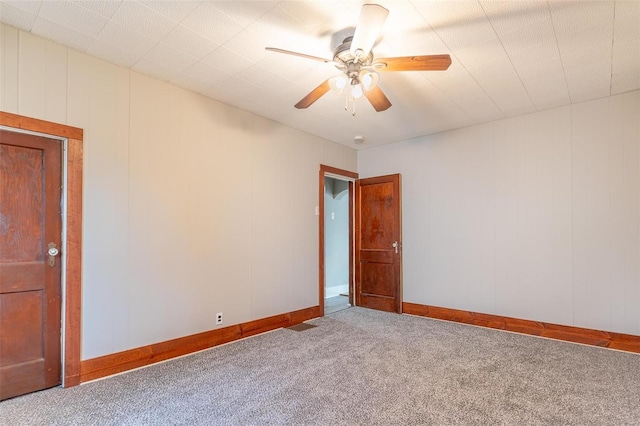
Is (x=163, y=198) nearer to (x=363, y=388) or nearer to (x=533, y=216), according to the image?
(x=363, y=388)

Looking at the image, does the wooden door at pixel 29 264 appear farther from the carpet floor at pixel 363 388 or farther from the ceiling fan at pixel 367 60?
the ceiling fan at pixel 367 60

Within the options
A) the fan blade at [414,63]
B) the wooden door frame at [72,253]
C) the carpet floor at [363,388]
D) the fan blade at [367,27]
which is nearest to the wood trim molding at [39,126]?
the wooden door frame at [72,253]

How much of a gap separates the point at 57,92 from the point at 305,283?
3212 millimetres

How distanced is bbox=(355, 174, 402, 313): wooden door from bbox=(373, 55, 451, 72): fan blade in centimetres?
281

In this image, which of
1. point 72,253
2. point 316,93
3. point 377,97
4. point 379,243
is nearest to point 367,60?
point 377,97

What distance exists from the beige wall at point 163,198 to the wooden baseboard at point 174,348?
0.07m

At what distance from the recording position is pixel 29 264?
7.73 ft

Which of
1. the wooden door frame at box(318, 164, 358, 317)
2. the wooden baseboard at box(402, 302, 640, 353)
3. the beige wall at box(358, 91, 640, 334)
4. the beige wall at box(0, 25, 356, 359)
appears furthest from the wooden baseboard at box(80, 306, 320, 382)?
the beige wall at box(358, 91, 640, 334)

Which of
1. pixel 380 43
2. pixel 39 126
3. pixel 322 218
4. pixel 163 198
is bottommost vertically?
pixel 322 218

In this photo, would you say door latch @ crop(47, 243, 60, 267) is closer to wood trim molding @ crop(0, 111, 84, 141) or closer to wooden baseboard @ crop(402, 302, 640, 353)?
wood trim molding @ crop(0, 111, 84, 141)

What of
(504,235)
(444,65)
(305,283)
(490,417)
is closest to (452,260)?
(504,235)

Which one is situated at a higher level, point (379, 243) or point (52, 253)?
Result: point (52, 253)

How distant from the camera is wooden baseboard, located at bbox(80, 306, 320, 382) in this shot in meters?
2.57

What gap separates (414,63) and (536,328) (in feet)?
10.9
